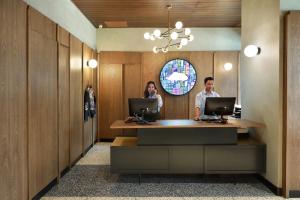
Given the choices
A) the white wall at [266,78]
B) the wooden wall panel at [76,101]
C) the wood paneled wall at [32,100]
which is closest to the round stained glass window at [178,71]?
the wooden wall panel at [76,101]

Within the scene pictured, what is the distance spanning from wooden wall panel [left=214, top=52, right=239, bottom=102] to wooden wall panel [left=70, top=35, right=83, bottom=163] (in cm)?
381

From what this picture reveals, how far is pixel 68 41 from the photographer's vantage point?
5.07 metres

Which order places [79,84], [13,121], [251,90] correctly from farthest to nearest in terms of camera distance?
1. [79,84]
2. [251,90]
3. [13,121]

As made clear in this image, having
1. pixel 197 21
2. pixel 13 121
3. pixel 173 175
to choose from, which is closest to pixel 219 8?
pixel 197 21

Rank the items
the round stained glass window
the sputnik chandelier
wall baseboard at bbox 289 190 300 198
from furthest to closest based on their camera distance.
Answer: the round stained glass window, the sputnik chandelier, wall baseboard at bbox 289 190 300 198

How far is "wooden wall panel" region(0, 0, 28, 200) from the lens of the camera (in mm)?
2893

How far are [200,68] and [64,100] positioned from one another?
13.9ft

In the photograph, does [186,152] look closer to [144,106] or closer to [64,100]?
[144,106]

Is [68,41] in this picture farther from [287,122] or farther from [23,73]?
[287,122]

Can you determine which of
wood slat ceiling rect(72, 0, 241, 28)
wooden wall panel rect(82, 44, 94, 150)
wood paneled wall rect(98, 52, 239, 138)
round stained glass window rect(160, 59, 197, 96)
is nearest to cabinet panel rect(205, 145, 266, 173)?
wood slat ceiling rect(72, 0, 241, 28)

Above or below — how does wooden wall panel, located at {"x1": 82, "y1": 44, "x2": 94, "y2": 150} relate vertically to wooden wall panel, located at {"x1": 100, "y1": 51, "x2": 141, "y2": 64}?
below

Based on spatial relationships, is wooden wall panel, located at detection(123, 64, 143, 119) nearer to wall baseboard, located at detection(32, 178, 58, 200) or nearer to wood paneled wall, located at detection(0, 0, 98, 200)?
wood paneled wall, located at detection(0, 0, 98, 200)

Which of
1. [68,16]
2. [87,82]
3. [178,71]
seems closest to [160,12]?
[178,71]

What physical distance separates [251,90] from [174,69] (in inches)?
129
